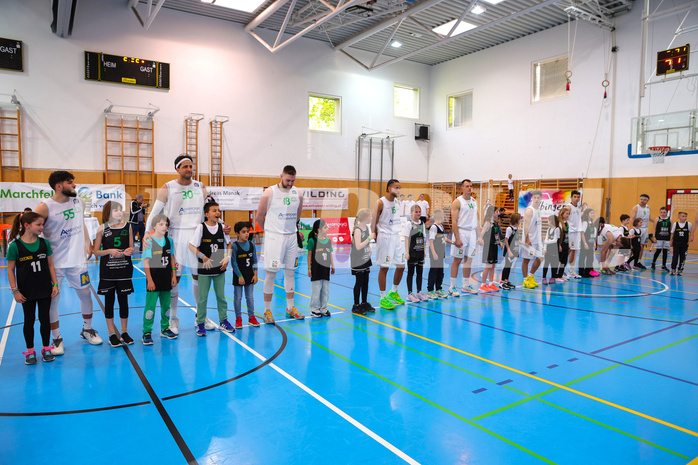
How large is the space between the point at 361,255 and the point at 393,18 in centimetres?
1333

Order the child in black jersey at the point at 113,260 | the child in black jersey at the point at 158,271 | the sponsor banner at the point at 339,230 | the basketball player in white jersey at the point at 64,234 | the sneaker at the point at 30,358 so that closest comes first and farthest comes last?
the sneaker at the point at 30,358 → the basketball player in white jersey at the point at 64,234 → the child in black jersey at the point at 113,260 → the child in black jersey at the point at 158,271 → the sponsor banner at the point at 339,230

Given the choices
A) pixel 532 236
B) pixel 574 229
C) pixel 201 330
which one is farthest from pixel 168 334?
pixel 574 229

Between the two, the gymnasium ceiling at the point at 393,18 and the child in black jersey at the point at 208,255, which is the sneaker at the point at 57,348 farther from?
the gymnasium ceiling at the point at 393,18

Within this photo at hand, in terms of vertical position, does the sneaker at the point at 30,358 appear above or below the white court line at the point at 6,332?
above

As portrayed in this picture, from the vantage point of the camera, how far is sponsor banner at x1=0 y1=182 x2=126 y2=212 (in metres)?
13.0

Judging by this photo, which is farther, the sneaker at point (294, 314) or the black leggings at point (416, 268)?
the black leggings at point (416, 268)

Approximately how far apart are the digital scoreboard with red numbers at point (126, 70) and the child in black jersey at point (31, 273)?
1323 cm

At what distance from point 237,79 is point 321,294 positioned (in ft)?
46.5

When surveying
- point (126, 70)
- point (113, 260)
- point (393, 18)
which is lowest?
point (113, 260)

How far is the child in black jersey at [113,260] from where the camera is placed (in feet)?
16.1

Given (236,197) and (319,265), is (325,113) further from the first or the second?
(319,265)

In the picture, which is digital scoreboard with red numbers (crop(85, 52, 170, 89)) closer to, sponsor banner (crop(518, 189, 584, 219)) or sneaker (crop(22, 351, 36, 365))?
sneaker (crop(22, 351, 36, 365))

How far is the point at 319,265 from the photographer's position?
6277mm

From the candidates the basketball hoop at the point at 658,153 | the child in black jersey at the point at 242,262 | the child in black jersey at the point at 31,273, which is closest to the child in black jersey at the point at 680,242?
the basketball hoop at the point at 658,153
